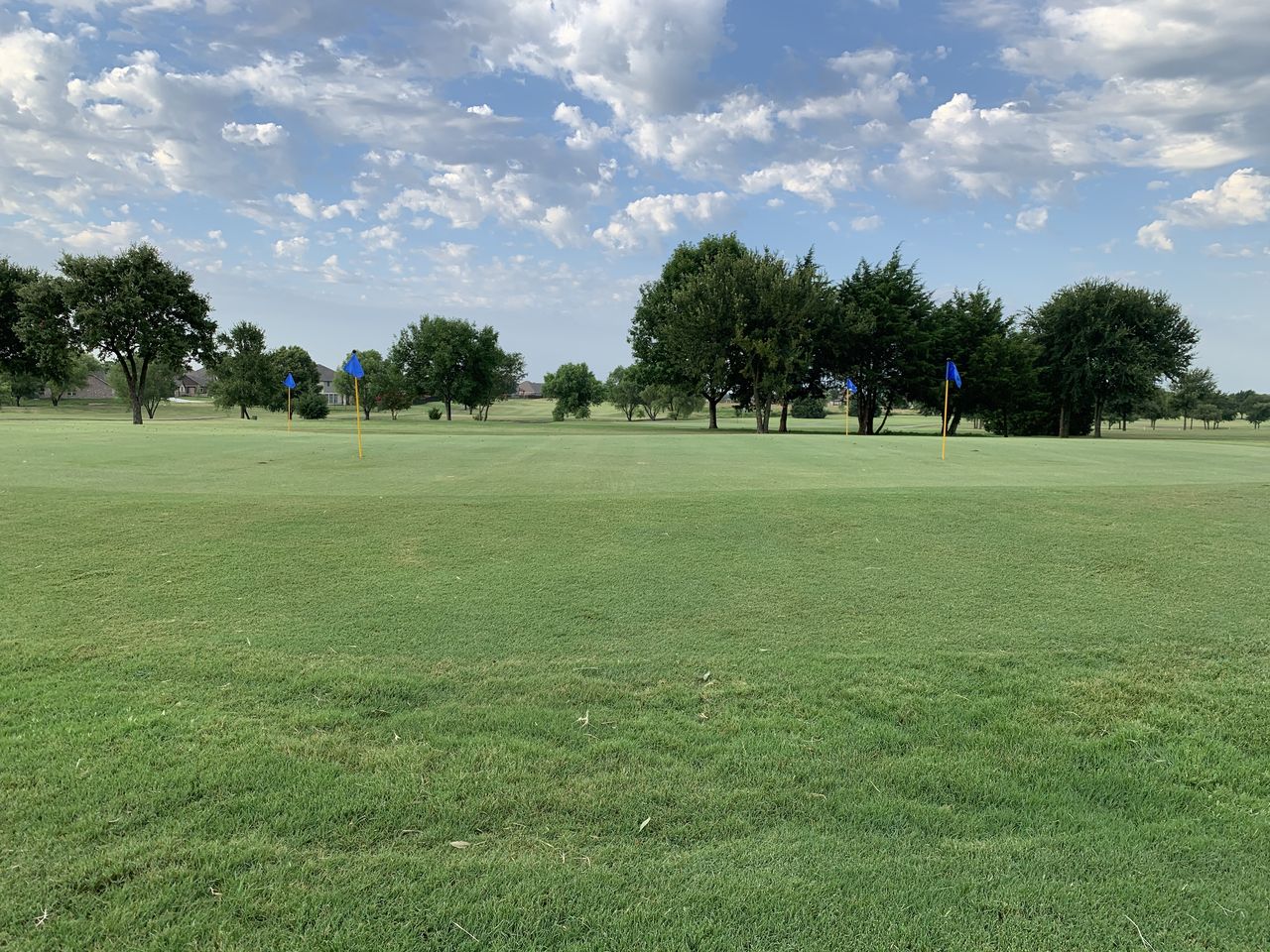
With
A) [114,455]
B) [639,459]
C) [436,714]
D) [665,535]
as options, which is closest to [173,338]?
[114,455]

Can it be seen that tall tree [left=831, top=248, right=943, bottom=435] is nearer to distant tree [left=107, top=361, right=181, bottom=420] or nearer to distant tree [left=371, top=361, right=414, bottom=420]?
distant tree [left=371, top=361, right=414, bottom=420]

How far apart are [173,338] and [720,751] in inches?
2243

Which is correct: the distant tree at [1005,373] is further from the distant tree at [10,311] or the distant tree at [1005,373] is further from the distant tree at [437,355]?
the distant tree at [10,311]

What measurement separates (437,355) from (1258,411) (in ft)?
352

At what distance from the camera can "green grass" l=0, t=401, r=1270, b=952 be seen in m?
2.94

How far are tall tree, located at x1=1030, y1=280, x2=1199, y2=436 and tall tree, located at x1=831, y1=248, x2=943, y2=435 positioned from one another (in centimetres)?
1201

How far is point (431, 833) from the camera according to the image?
3.38 meters

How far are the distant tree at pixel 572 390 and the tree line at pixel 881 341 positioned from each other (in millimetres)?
32521

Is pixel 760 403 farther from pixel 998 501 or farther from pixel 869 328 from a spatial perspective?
pixel 998 501

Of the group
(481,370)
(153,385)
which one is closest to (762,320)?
(481,370)

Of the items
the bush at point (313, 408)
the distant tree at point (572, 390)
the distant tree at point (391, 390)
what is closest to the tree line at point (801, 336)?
the bush at point (313, 408)

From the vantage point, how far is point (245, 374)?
76.6m

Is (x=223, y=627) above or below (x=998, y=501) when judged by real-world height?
below

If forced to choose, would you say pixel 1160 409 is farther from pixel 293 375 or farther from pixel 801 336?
pixel 293 375
